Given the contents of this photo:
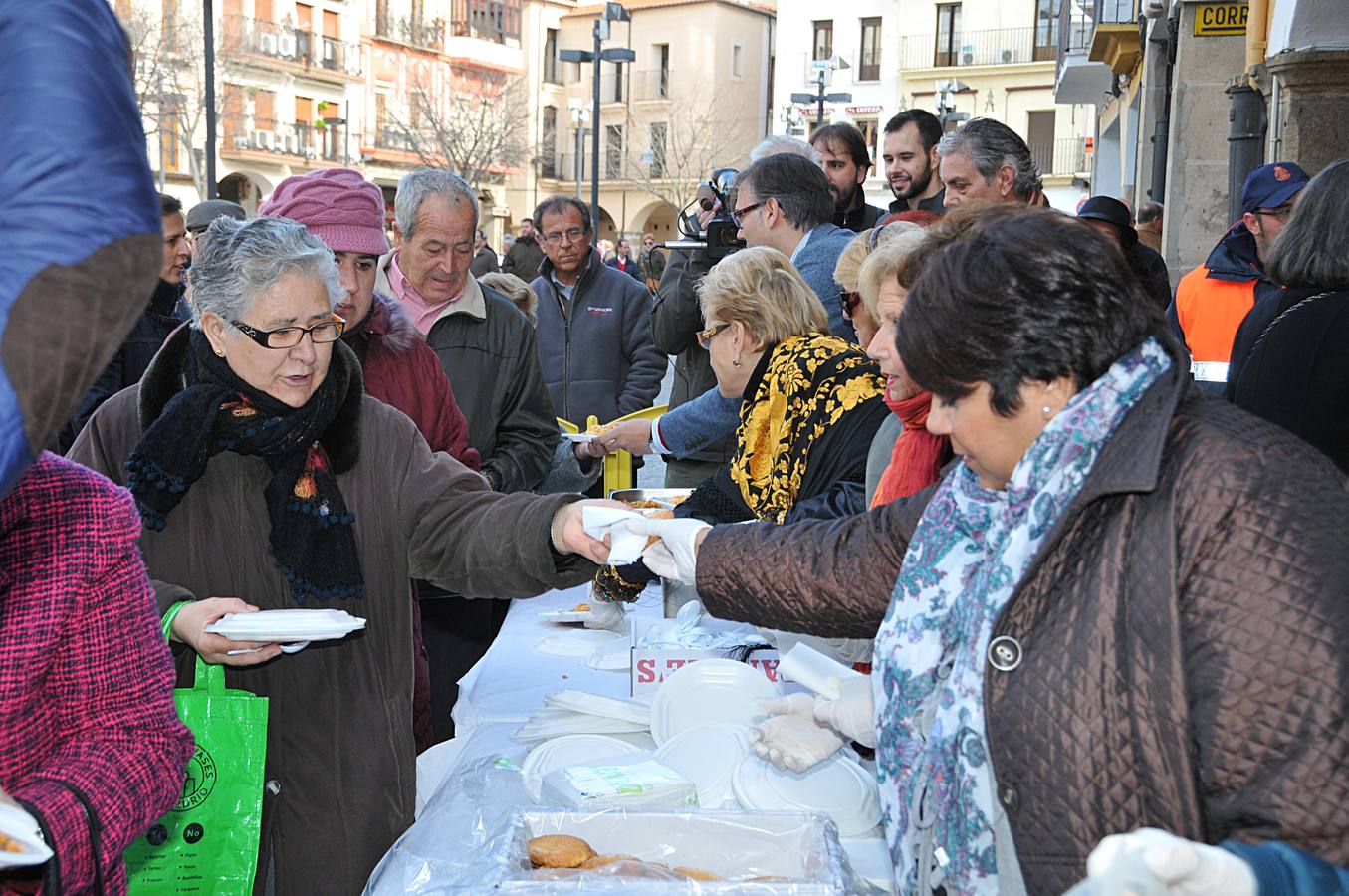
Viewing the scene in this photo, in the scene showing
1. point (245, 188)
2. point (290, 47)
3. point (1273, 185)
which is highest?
point (290, 47)

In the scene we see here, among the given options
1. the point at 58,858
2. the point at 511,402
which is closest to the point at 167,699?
the point at 58,858

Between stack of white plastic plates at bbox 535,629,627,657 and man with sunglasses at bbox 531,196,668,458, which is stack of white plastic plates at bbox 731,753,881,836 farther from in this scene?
man with sunglasses at bbox 531,196,668,458

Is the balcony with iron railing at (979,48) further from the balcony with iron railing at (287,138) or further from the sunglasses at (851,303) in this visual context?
the sunglasses at (851,303)

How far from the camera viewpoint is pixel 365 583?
8.86 ft

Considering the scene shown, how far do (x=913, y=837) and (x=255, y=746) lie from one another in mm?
1191

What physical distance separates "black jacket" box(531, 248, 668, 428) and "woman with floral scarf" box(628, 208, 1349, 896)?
15.7 feet

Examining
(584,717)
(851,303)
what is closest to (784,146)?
(851,303)

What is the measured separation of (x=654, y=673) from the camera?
3102 millimetres

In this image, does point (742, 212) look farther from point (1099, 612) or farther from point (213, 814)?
point (1099, 612)

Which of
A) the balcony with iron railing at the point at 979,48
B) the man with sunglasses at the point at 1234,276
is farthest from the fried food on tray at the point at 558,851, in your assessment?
the balcony with iron railing at the point at 979,48

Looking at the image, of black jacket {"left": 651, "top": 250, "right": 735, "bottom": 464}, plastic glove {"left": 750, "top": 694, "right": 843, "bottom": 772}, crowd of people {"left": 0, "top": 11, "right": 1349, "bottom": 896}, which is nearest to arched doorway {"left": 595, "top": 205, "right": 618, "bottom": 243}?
black jacket {"left": 651, "top": 250, "right": 735, "bottom": 464}

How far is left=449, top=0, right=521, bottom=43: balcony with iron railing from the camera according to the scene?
49.6 metres

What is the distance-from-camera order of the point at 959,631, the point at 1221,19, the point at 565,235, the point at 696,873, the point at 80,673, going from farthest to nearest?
the point at 1221,19
the point at 565,235
the point at 696,873
the point at 959,631
the point at 80,673

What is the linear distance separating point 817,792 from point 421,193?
2.59m
